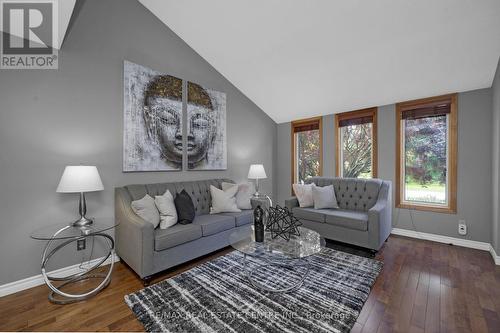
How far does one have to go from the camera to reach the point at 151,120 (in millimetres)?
3043

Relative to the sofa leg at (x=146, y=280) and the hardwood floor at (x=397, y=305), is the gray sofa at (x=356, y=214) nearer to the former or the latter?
the hardwood floor at (x=397, y=305)

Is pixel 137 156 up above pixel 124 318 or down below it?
above

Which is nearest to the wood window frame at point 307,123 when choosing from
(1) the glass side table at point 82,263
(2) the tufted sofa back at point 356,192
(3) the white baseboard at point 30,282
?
(2) the tufted sofa back at point 356,192

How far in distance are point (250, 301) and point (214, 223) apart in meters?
1.11

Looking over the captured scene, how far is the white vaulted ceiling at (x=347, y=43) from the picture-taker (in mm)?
2312

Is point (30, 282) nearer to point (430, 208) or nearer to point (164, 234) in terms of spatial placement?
point (164, 234)

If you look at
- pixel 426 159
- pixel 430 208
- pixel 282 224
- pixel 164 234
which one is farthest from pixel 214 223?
pixel 426 159

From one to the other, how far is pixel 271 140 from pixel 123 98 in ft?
10.7

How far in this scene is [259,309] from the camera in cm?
175

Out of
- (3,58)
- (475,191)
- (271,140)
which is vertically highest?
(3,58)

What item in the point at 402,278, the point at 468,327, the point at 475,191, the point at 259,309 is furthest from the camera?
the point at 475,191

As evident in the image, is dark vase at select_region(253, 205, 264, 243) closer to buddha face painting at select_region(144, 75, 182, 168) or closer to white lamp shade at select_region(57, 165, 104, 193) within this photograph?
white lamp shade at select_region(57, 165, 104, 193)

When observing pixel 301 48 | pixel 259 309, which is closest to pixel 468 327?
pixel 259 309

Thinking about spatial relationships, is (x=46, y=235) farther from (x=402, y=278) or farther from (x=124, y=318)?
(x=402, y=278)
